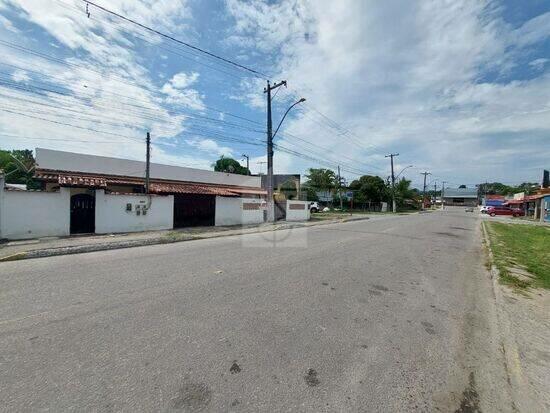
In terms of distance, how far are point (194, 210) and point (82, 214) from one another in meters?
6.31

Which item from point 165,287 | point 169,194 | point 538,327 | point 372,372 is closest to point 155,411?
point 372,372

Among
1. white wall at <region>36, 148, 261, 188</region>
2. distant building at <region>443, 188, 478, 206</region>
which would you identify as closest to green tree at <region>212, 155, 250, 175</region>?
white wall at <region>36, 148, 261, 188</region>

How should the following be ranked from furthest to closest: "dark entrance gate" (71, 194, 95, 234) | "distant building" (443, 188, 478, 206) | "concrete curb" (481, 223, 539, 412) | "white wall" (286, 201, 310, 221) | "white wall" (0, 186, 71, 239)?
1. "distant building" (443, 188, 478, 206)
2. "white wall" (286, 201, 310, 221)
3. "dark entrance gate" (71, 194, 95, 234)
4. "white wall" (0, 186, 71, 239)
5. "concrete curb" (481, 223, 539, 412)

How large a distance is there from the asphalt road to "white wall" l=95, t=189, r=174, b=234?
6.90 m

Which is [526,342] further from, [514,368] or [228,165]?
[228,165]

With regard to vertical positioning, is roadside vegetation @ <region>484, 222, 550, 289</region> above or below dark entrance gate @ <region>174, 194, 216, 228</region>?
below

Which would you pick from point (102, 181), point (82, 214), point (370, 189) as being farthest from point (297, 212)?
point (370, 189)

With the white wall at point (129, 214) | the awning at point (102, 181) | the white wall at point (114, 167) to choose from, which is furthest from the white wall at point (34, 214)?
the white wall at point (114, 167)

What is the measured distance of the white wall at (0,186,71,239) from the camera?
1111cm

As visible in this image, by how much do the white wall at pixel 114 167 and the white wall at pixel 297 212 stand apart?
9.27 metres

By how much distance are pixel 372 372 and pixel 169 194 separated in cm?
1637

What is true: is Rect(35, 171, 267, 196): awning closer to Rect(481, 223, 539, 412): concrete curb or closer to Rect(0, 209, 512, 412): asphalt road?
Rect(0, 209, 512, 412): asphalt road

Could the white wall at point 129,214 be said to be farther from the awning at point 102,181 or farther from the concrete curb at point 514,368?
the concrete curb at point 514,368

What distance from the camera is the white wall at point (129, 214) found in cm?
1364
